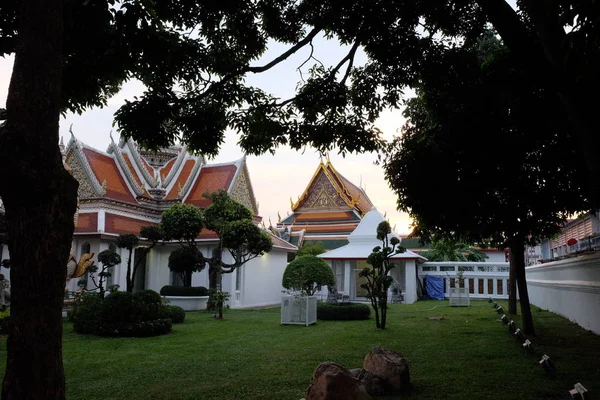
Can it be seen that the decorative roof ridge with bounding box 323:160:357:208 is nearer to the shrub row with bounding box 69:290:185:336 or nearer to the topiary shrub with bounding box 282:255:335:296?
the topiary shrub with bounding box 282:255:335:296

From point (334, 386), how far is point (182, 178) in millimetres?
20005

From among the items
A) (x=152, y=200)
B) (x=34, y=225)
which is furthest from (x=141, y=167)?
(x=34, y=225)

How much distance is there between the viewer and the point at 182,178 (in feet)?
76.4

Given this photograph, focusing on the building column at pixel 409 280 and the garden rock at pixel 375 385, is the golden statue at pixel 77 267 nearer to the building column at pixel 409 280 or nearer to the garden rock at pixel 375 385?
the building column at pixel 409 280

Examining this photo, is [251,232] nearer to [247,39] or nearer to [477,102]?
[247,39]

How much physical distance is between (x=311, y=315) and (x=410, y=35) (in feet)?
25.7

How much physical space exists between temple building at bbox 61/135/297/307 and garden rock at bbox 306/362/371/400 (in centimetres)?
1482

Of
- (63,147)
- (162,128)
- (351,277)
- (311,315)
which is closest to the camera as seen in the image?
(162,128)

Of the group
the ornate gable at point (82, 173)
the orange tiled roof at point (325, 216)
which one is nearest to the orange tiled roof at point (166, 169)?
the ornate gable at point (82, 173)

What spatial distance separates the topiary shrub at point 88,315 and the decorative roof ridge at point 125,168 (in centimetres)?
1047

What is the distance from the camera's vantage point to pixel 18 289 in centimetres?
269

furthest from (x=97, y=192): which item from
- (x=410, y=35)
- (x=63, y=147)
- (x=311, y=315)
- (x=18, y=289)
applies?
(x=18, y=289)

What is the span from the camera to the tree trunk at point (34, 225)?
8.75ft

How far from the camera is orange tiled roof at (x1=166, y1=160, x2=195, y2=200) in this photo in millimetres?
22430
